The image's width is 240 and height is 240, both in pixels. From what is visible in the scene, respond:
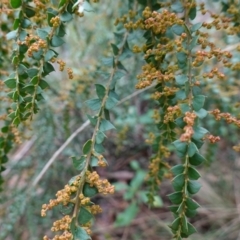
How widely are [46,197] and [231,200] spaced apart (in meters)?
0.91

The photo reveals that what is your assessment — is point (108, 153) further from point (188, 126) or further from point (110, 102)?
point (188, 126)

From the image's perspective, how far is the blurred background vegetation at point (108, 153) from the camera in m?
1.27

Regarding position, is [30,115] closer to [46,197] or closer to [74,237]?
[74,237]

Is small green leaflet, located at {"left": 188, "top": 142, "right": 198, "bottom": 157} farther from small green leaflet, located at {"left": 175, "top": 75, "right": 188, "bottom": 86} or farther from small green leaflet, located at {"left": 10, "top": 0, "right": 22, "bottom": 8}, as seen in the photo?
small green leaflet, located at {"left": 10, "top": 0, "right": 22, "bottom": 8}

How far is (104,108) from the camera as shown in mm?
711

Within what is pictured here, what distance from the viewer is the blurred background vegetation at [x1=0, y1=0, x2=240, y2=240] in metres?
1.27

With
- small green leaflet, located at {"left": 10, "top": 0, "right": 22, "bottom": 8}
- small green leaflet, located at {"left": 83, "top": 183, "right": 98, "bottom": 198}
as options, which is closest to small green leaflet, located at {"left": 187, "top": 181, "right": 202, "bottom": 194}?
small green leaflet, located at {"left": 83, "top": 183, "right": 98, "bottom": 198}

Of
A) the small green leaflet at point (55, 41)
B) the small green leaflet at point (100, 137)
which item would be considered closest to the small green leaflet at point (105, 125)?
the small green leaflet at point (100, 137)

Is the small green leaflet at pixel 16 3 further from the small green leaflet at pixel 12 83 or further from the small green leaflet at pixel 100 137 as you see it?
the small green leaflet at pixel 100 137

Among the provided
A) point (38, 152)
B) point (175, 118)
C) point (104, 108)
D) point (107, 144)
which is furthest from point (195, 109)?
point (107, 144)

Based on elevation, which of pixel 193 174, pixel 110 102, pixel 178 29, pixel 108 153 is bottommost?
pixel 193 174

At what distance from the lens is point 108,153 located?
1914 millimetres

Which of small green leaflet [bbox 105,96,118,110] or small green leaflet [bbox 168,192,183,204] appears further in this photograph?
small green leaflet [bbox 105,96,118,110]

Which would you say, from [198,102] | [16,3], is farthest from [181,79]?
[16,3]
